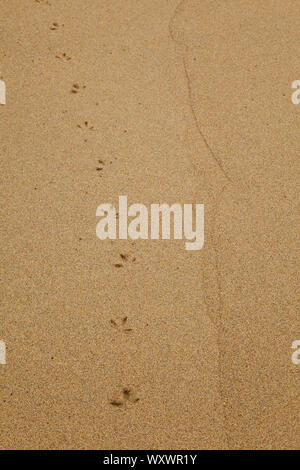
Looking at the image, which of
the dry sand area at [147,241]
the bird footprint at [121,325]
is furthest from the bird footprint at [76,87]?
the bird footprint at [121,325]

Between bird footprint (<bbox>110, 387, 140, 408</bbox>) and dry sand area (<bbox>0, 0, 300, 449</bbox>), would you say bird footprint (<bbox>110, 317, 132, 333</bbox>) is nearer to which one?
dry sand area (<bbox>0, 0, 300, 449</bbox>)

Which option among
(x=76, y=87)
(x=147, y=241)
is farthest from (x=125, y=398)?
(x=76, y=87)

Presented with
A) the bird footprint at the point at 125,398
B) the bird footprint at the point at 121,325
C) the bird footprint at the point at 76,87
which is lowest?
the bird footprint at the point at 125,398

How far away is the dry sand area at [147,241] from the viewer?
2.12 metres

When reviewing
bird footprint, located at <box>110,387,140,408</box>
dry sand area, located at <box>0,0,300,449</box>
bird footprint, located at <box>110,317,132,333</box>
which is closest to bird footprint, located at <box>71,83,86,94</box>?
dry sand area, located at <box>0,0,300,449</box>

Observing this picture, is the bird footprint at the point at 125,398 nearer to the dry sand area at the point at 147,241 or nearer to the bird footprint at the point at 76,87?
the dry sand area at the point at 147,241

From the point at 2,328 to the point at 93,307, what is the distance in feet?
1.74

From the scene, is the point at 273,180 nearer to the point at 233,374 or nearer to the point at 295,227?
the point at 295,227

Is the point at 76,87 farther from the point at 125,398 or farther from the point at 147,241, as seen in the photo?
the point at 125,398

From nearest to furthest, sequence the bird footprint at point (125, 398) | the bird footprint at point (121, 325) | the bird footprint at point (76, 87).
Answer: the bird footprint at point (125, 398), the bird footprint at point (121, 325), the bird footprint at point (76, 87)

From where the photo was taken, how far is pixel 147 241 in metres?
2.62

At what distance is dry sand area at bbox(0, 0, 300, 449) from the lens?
83.7 inches

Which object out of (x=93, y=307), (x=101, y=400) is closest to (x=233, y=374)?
(x=101, y=400)
